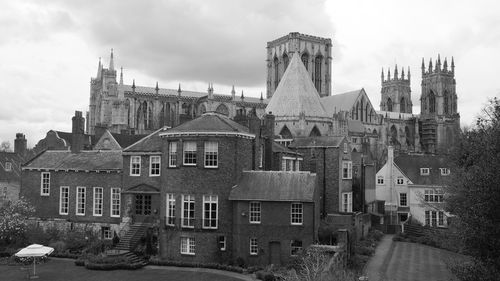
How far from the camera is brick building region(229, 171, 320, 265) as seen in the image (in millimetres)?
33688

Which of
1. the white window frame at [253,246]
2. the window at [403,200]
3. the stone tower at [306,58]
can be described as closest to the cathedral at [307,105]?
the stone tower at [306,58]

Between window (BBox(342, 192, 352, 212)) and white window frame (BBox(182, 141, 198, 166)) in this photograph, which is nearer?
white window frame (BBox(182, 141, 198, 166))

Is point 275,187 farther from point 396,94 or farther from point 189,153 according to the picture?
point 396,94

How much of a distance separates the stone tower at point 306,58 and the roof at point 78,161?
9413 cm

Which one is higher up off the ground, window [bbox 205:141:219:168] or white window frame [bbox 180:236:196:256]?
window [bbox 205:141:219:168]

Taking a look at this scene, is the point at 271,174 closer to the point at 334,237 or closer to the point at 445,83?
the point at 334,237

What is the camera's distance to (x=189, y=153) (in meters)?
35.5

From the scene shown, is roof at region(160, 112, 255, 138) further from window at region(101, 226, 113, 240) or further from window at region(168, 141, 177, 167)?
window at region(101, 226, 113, 240)

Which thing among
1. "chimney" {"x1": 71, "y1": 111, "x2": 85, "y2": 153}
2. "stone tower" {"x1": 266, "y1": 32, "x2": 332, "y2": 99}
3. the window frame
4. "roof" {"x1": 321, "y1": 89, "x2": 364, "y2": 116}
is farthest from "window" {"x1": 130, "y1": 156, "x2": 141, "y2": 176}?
"stone tower" {"x1": 266, "y1": 32, "x2": 332, "y2": 99}

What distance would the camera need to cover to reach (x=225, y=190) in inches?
1371

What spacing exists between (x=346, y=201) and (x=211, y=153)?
16.5 metres

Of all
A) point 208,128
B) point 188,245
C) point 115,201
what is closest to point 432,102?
point 115,201

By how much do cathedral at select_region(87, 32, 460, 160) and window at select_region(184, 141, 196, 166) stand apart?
15.6 feet

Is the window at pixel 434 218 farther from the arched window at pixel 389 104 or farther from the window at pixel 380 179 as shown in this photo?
the arched window at pixel 389 104
